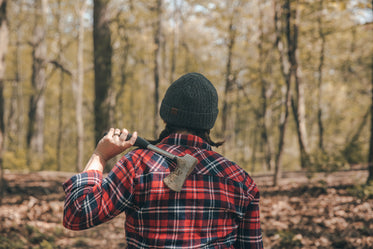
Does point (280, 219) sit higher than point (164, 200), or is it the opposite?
point (164, 200)

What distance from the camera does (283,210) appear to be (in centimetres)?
571

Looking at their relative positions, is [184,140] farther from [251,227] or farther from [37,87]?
[37,87]

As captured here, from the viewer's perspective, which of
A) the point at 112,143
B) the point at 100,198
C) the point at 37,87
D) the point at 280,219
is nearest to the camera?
the point at 100,198

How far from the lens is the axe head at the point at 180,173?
1.30 meters

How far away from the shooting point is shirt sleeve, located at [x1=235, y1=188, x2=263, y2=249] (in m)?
1.53

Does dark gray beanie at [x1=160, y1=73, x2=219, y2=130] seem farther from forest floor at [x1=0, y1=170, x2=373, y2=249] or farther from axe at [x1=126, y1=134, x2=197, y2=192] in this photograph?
forest floor at [x1=0, y1=170, x2=373, y2=249]

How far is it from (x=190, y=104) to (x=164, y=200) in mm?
465

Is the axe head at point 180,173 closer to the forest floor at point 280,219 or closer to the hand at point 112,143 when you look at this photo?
the hand at point 112,143

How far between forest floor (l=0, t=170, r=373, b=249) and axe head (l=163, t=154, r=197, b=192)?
12.1 feet

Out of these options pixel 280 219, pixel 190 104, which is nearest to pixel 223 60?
pixel 280 219

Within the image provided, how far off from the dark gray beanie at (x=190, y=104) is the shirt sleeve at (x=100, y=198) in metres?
0.34

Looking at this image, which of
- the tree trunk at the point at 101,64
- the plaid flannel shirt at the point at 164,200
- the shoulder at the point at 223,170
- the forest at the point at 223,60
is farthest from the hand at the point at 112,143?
the tree trunk at the point at 101,64

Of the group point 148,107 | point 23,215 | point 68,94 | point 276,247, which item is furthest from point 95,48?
point 148,107

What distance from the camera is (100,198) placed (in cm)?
131
